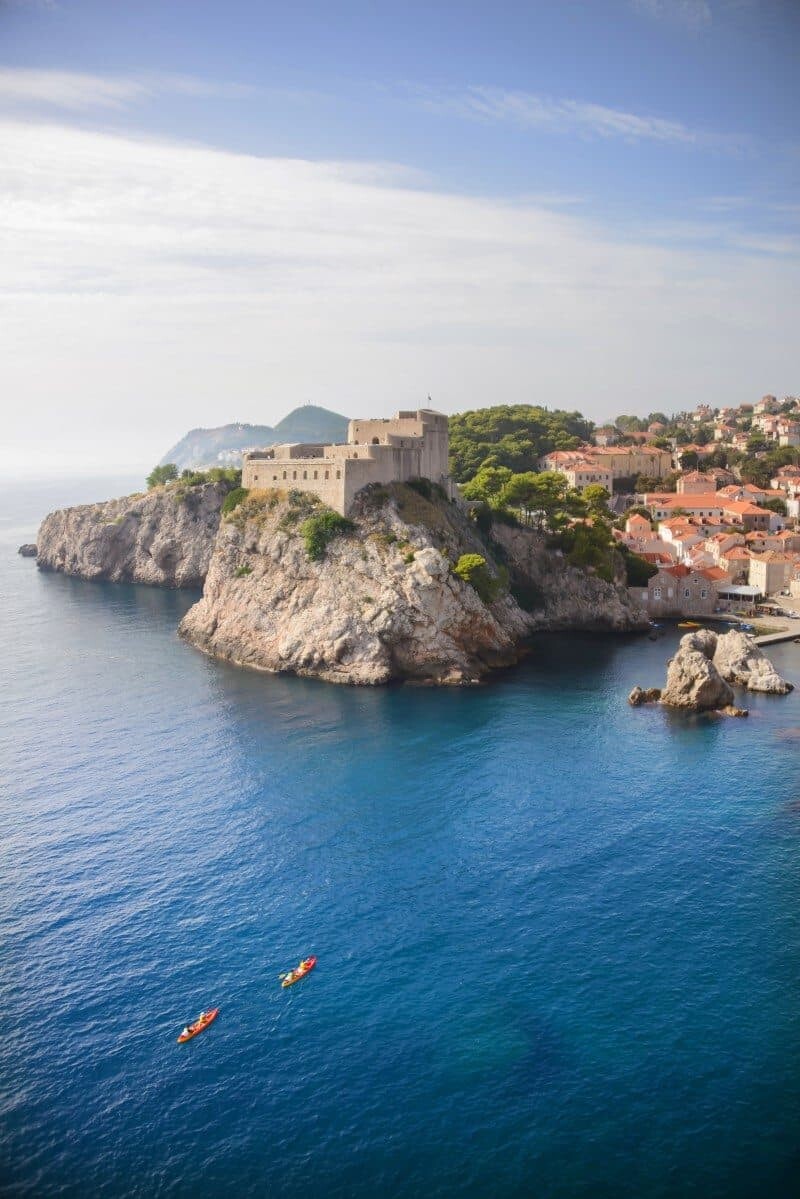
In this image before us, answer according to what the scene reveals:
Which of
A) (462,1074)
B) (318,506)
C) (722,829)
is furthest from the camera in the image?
(318,506)

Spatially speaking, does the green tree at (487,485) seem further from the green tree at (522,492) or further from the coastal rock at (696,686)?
the coastal rock at (696,686)

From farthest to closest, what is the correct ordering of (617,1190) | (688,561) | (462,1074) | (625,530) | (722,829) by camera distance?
(625,530)
(688,561)
(722,829)
(462,1074)
(617,1190)

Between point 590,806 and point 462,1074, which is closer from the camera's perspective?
point 462,1074

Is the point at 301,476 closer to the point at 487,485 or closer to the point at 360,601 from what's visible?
the point at 360,601

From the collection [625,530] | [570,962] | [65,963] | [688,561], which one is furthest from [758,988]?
[625,530]

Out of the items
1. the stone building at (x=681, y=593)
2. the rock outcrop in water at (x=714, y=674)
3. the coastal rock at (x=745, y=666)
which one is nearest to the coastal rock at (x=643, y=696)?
the rock outcrop in water at (x=714, y=674)

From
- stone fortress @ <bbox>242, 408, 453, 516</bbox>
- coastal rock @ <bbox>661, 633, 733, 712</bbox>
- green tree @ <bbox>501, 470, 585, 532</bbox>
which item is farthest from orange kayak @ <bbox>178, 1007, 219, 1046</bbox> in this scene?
green tree @ <bbox>501, 470, 585, 532</bbox>

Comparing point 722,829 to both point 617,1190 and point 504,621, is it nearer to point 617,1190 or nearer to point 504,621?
point 617,1190
